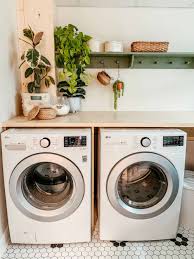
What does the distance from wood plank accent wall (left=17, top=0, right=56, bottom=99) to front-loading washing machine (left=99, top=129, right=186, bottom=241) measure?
3.28 feet

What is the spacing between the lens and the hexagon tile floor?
59.4 inches

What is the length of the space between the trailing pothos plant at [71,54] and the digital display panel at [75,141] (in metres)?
Result: 0.67

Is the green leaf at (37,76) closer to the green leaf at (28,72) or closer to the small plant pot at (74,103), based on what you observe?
the green leaf at (28,72)

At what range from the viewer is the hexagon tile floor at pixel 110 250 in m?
1.51

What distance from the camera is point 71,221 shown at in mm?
1551

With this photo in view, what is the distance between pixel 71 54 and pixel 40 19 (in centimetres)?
43

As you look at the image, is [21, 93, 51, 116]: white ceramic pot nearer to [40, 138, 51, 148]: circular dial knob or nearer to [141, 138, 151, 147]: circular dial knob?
[40, 138, 51, 148]: circular dial knob

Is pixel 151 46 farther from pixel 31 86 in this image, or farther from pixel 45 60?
pixel 31 86

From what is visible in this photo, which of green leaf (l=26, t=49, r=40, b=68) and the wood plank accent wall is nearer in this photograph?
Result: green leaf (l=26, t=49, r=40, b=68)

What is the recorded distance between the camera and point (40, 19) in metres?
1.87

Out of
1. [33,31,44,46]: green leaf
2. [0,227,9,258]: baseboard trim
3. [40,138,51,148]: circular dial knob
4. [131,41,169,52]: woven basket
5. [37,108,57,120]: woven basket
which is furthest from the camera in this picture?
[131,41,169,52]: woven basket

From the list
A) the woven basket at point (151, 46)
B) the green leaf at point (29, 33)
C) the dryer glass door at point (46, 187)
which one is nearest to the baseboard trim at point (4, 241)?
the dryer glass door at point (46, 187)

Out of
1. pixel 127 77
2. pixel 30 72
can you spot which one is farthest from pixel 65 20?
pixel 127 77

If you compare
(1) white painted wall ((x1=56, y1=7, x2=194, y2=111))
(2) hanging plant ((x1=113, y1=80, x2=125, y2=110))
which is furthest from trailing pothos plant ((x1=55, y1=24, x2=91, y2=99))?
(2) hanging plant ((x1=113, y1=80, x2=125, y2=110))
